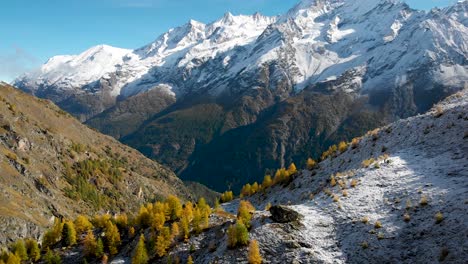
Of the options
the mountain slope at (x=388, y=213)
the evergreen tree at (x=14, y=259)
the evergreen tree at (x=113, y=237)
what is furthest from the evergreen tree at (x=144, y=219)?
the evergreen tree at (x=14, y=259)

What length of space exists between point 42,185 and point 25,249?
442 ft

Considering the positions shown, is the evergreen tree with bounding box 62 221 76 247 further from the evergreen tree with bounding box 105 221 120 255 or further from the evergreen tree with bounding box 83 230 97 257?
the evergreen tree with bounding box 105 221 120 255

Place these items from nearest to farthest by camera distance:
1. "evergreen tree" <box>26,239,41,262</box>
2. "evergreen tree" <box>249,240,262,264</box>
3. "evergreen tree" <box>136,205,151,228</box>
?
"evergreen tree" <box>249,240,262,264</box> → "evergreen tree" <box>136,205,151,228</box> → "evergreen tree" <box>26,239,41,262</box>

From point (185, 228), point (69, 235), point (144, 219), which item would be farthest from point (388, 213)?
point (69, 235)

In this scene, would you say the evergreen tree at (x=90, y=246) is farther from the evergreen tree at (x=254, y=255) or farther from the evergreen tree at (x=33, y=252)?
the evergreen tree at (x=254, y=255)

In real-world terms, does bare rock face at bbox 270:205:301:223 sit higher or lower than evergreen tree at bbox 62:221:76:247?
lower

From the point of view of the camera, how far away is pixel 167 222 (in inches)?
2338

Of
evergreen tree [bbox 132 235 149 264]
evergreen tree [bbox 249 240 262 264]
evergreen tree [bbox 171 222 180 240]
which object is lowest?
evergreen tree [bbox 249 240 262 264]

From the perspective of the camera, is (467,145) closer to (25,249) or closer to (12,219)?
(25,249)

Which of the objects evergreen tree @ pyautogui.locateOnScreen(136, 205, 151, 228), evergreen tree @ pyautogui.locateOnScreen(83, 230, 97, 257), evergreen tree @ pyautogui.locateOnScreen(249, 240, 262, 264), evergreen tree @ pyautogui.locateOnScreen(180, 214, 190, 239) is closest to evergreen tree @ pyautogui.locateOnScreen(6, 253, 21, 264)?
evergreen tree @ pyautogui.locateOnScreen(83, 230, 97, 257)

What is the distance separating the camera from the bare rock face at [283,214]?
155ft

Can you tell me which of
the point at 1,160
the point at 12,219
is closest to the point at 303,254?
the point at 12,219

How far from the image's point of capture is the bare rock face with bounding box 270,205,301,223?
47.2m

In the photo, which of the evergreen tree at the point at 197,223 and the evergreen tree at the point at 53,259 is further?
the evergreen tree at the point at 53,259
